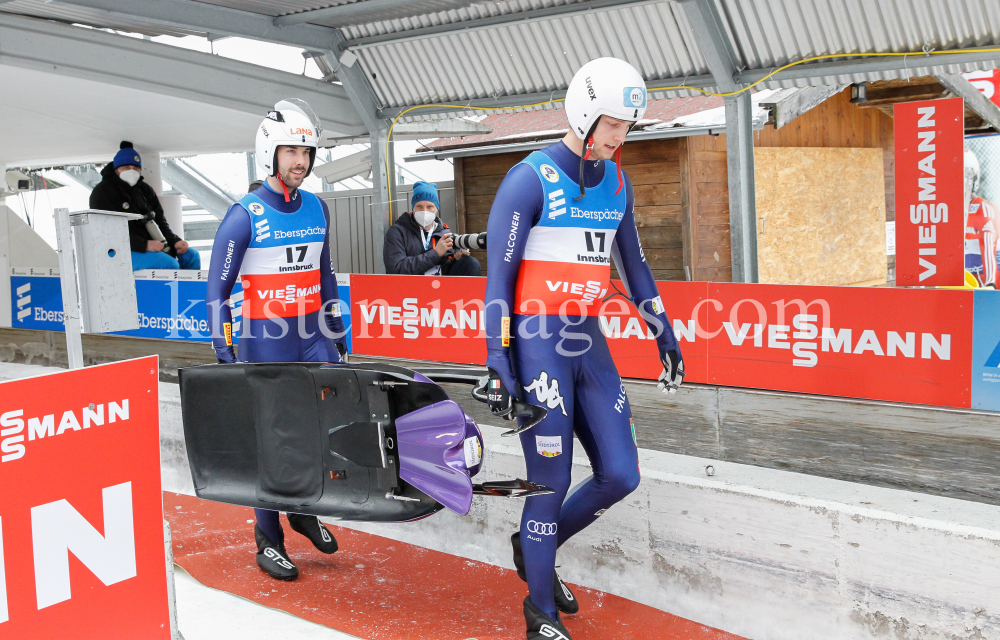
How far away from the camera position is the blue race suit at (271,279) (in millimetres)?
4340

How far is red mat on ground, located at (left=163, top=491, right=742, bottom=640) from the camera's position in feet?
12.4

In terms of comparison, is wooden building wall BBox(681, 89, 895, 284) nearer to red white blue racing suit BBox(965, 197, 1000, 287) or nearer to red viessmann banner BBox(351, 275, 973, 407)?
red white blue racing suit BBox(965, 197, 1000, 287)

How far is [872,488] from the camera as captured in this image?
148 inches

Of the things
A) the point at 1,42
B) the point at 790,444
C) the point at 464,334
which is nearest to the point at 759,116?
the point at 464,334

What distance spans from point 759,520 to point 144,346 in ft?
22.4

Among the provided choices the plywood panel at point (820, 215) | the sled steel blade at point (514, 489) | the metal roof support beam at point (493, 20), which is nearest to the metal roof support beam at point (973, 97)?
the plywood panel at point (820, 215)

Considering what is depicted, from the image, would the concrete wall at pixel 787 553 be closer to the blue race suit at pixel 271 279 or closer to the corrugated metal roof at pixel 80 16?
the blue race suit at pixel 271 279

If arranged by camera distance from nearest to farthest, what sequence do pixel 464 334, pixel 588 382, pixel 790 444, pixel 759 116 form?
pixel 588 382
pixel 790 444
pixel 464 334
pixel 759 116

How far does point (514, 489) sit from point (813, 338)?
2087 millimetres

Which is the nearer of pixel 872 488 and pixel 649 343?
pixel 872 488

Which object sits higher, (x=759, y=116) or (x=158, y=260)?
(x=759, y=116)

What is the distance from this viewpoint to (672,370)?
3.88m

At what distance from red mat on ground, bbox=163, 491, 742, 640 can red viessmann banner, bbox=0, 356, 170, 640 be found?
1239 mm

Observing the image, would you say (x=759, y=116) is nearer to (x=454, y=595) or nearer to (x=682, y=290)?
(x=682, y=290)
